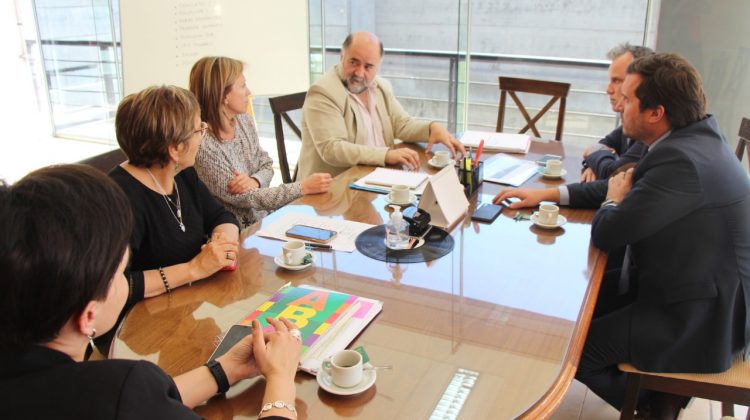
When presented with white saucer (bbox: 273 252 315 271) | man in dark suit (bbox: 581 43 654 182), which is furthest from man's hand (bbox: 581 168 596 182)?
white saucer (bbox: 273 252 315 271)

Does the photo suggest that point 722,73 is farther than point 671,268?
Yes

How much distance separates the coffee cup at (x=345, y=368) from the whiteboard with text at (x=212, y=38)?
286 centimetres

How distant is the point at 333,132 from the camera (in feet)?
8.63

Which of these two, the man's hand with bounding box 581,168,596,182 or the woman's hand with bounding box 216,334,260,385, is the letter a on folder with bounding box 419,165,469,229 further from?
the woman's hand with bounding box 216,334,260,385

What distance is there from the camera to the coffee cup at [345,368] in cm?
107

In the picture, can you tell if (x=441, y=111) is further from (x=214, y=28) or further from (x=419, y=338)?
(x=419, y=338)

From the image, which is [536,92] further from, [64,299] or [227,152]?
[64,299]

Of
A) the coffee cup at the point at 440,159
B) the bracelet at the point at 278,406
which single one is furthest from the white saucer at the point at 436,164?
the bracelet at the point at 278,406

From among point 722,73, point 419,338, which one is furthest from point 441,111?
point 419,338

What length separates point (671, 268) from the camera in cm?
163

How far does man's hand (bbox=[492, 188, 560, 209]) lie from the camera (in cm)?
200

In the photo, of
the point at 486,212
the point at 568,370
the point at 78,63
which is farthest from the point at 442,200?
the point at 78,63

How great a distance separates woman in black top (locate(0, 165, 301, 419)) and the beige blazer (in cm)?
171

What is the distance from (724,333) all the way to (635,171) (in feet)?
1.62
